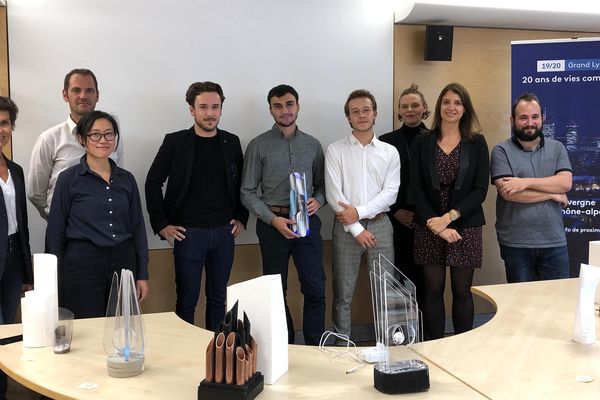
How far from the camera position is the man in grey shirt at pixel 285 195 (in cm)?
411

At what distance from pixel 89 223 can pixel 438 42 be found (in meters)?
3.06

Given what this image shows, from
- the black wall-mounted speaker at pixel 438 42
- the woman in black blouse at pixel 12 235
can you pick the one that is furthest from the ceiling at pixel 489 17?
the woman in black blouse at pixel 12 235

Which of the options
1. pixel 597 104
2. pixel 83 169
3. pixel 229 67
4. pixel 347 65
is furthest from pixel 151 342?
pixel 597 104

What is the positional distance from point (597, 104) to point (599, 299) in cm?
247

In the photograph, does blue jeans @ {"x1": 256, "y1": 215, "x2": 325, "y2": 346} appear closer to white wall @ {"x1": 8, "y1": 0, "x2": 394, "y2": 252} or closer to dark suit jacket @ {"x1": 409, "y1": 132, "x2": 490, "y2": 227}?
white wall @ {"x1": 8, "y1": 0, "x2": 394, "y2": 252}

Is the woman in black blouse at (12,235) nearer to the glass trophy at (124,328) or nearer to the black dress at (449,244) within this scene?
the glass trophy at (124,328)

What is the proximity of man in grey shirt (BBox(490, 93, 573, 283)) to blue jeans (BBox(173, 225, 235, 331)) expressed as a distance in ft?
5.94

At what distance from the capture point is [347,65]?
481 centimetres

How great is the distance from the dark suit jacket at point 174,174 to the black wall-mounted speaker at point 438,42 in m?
1.81

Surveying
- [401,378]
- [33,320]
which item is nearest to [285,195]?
[33,320]

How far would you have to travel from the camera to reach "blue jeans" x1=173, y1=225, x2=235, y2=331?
3.98 m

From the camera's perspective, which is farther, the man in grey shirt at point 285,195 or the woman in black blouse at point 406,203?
the woman in black blouse at point 406,203

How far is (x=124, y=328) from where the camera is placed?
2027mm

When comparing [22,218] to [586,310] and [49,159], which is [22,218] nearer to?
[49,159]
